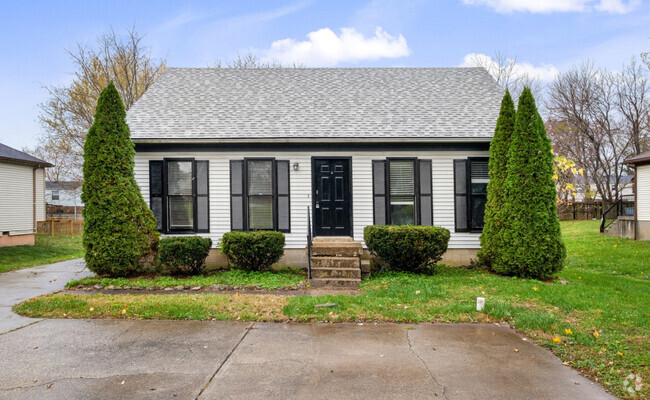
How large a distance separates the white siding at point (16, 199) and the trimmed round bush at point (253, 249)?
1192 centimetres

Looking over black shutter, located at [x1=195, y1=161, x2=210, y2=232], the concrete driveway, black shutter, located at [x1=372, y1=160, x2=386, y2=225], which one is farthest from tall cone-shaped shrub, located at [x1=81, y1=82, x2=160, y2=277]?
black shutter, located at [x1=372, y1=160, x2=386, y2=225]

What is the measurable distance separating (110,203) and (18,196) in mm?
11092

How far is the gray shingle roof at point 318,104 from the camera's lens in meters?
9.34

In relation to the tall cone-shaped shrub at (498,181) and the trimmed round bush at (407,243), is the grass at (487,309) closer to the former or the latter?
the trimmed round bush at (407,243)

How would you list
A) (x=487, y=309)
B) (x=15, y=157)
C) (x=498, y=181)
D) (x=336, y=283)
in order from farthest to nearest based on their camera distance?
(x=15, y=157)
(x=498, y=181)
(x=336, y=283)
(x=487, y=309)

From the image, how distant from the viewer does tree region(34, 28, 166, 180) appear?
2123 cm

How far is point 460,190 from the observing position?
932 cm

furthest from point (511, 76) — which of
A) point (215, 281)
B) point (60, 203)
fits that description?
point (60, 203)

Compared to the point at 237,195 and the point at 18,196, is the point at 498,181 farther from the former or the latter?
the point at 18,196

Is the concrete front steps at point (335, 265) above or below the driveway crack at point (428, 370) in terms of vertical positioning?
above

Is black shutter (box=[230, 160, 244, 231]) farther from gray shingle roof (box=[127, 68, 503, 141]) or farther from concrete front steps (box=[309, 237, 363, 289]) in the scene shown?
concrete front steps (box=[309, 237, 363, 289])

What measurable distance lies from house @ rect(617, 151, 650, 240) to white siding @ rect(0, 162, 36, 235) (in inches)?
953

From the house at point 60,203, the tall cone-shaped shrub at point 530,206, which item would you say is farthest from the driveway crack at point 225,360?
the house at point 60,203

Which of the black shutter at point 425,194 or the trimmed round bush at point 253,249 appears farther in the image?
the black shutter at point 425,194
